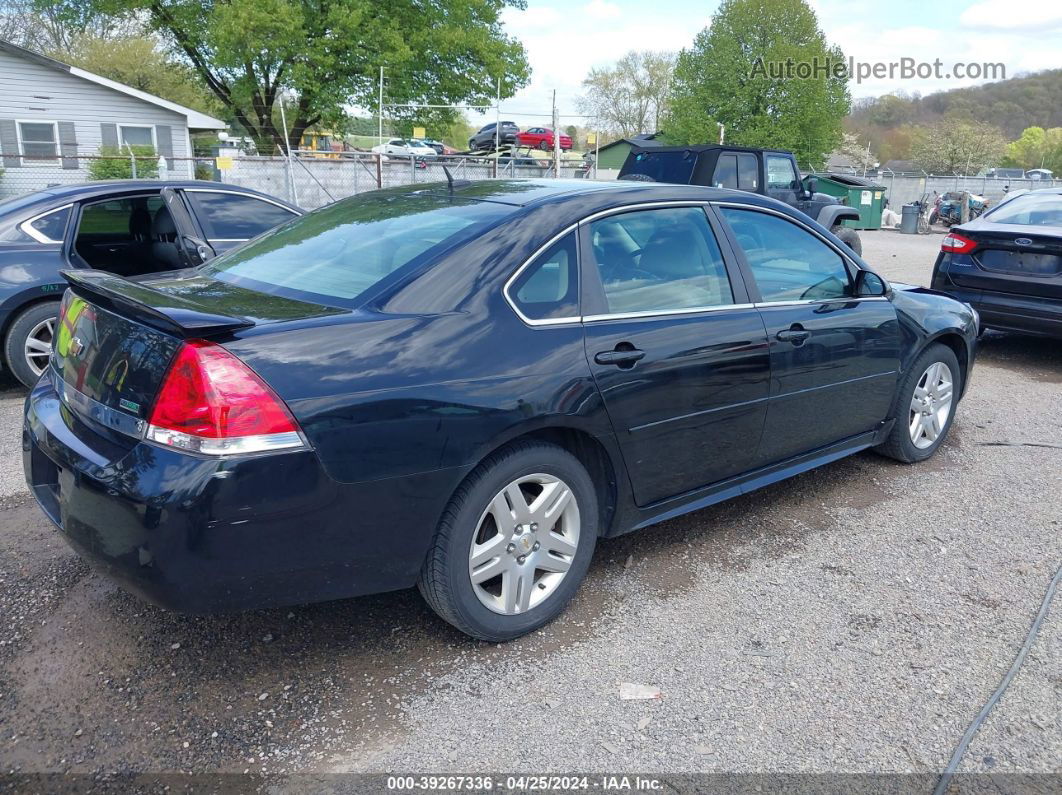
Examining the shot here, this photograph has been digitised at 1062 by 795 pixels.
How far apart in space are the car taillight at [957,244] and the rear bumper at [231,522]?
668 cm

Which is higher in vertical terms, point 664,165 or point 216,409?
point 664,165

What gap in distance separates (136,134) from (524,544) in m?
28.1

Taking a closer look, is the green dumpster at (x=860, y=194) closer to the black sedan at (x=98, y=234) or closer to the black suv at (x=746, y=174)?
the black suv at (x=746, y=174)

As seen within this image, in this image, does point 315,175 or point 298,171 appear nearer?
point 298,171

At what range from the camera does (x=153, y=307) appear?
8.07ft

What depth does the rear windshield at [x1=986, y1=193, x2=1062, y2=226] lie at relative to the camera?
755cm

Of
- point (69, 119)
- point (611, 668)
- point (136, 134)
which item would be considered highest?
point (69, 119)

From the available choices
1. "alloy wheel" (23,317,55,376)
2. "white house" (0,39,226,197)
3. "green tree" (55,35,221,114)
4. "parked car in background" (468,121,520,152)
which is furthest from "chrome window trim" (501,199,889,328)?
"green tree" (55,35,221,114)

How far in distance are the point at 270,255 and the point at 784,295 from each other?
7.40 ft

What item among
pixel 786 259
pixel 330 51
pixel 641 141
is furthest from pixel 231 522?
pixel 641 141

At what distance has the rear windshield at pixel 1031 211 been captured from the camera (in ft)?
24.8

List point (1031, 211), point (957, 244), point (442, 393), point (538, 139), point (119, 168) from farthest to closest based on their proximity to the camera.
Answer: point (538, 139)
point (119, 168)
point (1031, 211)
point (957, 244)
point (442, 393)

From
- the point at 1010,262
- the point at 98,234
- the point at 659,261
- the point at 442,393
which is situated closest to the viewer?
the point at 442,393

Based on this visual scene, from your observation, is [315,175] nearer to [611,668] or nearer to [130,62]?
[611,668]
